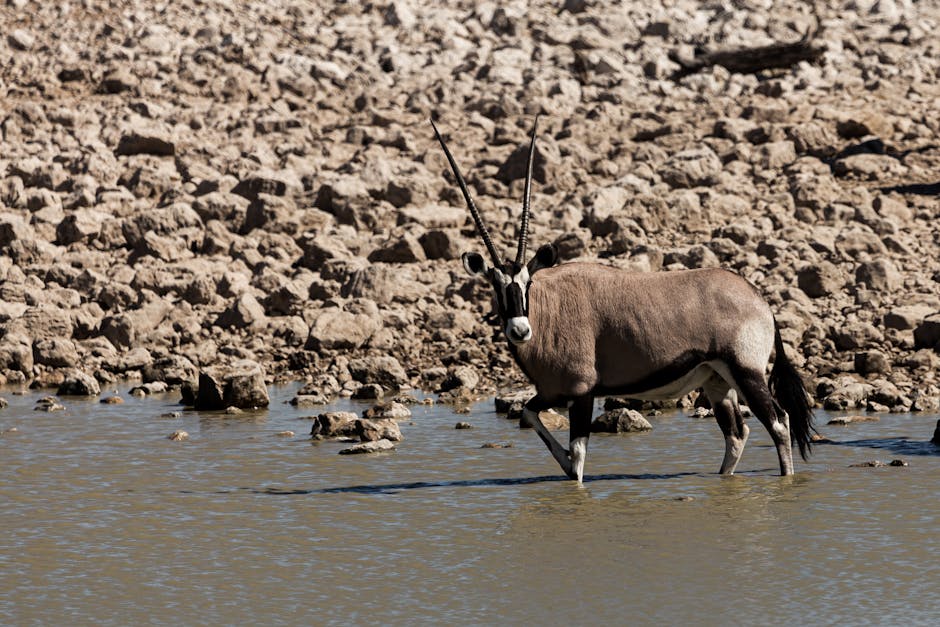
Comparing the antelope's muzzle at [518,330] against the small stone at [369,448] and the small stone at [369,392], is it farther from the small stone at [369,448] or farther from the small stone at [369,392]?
the small stone at [369,392]

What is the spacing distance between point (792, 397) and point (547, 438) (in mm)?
1923

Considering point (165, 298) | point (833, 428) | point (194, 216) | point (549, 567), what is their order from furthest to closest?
point (194, 216) → point (165, 298) → point (833, 428) → point (549, 567)

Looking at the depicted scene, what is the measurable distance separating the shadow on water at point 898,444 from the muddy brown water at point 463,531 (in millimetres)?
23

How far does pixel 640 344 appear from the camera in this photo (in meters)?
10.2

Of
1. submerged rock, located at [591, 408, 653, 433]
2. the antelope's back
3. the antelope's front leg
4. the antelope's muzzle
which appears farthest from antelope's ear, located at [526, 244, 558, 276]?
submerged rock, located at [591, 408, 653, 433]

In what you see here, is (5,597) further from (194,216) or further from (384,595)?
(194,216)

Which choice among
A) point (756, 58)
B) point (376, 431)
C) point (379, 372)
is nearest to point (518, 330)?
point (376, 431)

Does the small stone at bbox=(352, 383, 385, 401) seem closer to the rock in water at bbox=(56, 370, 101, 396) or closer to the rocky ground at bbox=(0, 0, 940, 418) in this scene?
the rocky ground at bbox=(0, 0, 940, 418)

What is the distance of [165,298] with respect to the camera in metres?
18.9

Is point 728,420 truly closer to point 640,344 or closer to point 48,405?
point 640,344

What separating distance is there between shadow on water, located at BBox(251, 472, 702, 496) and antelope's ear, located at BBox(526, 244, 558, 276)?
58.5 inches

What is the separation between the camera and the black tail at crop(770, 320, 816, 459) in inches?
422

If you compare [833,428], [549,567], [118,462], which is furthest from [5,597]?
[833,428]

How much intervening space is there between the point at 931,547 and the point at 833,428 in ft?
15.6
